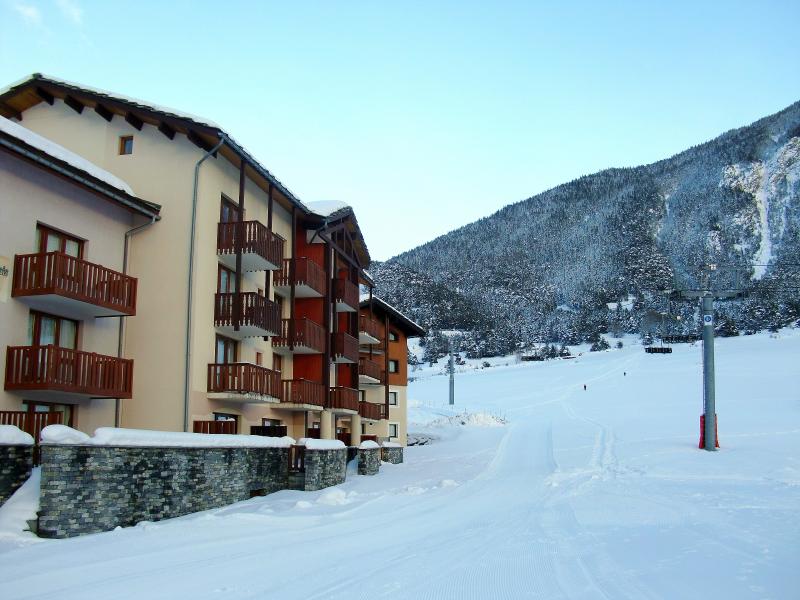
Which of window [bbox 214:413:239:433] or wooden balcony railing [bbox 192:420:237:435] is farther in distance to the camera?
window [bbox 214:413:239:433]

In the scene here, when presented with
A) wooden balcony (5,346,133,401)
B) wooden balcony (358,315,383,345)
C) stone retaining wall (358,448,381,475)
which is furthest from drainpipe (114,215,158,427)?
wooden balcony (358,315,383,345)

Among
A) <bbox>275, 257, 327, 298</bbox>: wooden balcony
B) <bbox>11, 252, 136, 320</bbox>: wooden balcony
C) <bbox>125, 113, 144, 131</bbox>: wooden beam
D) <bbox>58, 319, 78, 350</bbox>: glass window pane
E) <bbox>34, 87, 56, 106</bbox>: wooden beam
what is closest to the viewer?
<bbox>11, 252, 136, 320</bbox>: wooden balcony

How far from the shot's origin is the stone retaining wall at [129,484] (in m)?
11.9

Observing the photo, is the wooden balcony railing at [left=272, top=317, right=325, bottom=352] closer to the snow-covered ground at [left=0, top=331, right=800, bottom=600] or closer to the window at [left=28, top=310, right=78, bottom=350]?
the snow-covered ground at [left=0, top=331, right=800, bottom=600]

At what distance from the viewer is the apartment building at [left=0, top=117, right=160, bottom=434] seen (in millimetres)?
16750

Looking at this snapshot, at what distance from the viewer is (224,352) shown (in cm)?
2458

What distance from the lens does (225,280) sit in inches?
973

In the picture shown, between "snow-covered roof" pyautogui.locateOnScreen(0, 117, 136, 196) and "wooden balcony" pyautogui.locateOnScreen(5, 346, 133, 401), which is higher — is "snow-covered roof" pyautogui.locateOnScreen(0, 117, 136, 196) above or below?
above

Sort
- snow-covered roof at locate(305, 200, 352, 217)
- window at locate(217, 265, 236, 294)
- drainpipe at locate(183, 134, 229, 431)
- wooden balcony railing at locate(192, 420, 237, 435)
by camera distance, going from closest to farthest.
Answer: drainpipe at locate(183, 134, 229, 431)
wooden balcony railing at locate(192, 420, 237, 435)
window at locate(217, 265, 236, 294)
snow-covered roof at locate(305, 200, 352, 217)

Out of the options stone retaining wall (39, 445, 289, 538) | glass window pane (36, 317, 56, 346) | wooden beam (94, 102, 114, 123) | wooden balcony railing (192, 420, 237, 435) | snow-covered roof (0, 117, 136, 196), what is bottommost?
stone retaining wall (39, 445, 289, 538)

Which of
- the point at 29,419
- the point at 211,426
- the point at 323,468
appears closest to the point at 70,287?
the point at 29,419

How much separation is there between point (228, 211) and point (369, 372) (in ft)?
60.7

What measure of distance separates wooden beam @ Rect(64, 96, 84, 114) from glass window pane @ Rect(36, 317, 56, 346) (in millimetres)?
8416

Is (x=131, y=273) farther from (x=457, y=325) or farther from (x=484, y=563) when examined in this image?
(x=457, y=325)
